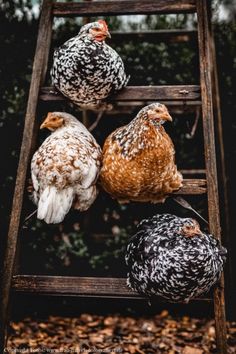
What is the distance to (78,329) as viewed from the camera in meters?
2.77

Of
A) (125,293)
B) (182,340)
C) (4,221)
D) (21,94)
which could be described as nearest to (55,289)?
(125,293)

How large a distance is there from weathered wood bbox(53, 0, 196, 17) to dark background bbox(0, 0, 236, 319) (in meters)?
0.55

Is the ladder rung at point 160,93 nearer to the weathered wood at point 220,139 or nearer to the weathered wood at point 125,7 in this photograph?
the weathered wood at point 125,7

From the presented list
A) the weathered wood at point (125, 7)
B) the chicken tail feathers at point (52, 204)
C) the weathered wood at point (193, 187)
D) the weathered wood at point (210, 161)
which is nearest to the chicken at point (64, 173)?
the chicken tail feathers at point (52, 204)

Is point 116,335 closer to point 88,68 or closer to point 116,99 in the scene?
point 116,99

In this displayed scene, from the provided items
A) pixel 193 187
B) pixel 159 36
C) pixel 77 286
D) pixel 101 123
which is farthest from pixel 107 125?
pixel 77 286

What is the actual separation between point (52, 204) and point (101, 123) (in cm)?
117

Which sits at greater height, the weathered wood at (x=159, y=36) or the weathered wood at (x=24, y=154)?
the weathered wood at (x=159, y=36)

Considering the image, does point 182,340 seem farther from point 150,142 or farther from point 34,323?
point 150,142

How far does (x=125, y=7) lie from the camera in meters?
2.29

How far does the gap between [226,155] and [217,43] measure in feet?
2.72

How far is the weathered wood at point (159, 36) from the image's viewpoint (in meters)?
2.80

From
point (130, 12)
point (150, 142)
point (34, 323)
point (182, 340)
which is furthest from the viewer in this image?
point (34, 323)

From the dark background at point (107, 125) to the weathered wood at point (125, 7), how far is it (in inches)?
21.8
